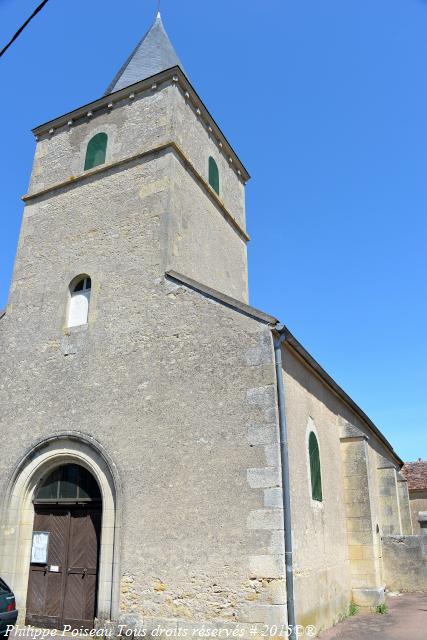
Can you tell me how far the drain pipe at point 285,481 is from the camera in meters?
6.95

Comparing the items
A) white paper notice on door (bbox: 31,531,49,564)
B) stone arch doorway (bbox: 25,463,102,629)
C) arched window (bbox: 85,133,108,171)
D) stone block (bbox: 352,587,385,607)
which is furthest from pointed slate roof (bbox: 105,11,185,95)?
stone block (bbox: 352,587,385,607)

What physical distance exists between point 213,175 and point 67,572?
9633mm

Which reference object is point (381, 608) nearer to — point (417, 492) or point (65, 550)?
point (65, 550)

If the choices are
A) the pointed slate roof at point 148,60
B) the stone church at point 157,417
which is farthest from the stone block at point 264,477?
the pointed slate roof at point 148,60

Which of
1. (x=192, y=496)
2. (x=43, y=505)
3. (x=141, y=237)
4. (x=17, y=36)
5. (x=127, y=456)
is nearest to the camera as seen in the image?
(x=17, y=36)

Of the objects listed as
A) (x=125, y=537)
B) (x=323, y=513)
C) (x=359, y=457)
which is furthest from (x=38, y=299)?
(x=359, y=457)

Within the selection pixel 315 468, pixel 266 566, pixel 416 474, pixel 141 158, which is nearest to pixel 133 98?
pixel 141 158

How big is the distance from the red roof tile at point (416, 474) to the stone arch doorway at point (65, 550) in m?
21.6

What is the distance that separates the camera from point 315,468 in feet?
31.8

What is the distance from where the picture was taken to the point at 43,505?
30.8 ft

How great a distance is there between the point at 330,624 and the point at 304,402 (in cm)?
388

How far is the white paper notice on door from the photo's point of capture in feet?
29.7

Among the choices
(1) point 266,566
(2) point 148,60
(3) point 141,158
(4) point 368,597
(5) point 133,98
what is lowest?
(4) point 368,597

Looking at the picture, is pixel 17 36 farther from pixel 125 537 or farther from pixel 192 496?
pixel 125 537
